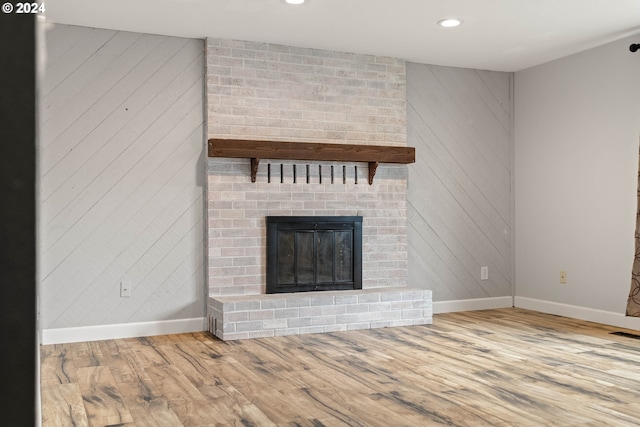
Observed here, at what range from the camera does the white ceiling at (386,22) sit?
3988mm

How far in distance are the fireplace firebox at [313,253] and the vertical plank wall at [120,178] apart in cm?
59

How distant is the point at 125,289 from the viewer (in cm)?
454

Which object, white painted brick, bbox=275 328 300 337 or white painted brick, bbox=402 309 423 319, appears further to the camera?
white painted brick, bbox=402 309 423 319

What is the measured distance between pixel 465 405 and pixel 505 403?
0.20 meters

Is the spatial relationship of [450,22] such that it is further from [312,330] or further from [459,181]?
[312,330]

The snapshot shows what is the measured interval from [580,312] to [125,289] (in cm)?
373

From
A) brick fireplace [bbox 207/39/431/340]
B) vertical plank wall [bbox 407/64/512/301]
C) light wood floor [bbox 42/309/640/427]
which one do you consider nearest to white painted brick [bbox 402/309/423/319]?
brick fireplace [bbox 207/39/431/340]

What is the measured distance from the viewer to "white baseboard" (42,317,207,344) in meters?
4.33

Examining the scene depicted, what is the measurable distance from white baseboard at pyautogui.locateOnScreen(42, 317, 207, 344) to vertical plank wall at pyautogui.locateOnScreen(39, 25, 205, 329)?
0.15ft

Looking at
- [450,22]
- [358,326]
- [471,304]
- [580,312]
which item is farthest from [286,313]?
[580,312]

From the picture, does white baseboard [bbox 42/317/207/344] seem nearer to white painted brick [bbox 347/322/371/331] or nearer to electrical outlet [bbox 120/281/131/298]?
electrical outlet [bbox 120/281/131/298]

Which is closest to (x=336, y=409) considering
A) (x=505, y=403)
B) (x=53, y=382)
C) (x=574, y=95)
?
(x=505, y=403)

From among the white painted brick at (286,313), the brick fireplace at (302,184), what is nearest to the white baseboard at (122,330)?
the brick fireplace at (302,184)

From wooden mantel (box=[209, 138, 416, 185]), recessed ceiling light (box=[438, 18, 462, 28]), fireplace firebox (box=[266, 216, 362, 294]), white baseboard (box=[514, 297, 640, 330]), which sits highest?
recessed ceiling light (box=[438, 18, 462, 28])
